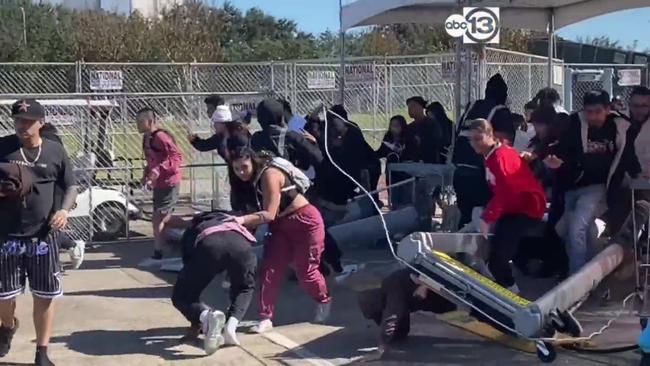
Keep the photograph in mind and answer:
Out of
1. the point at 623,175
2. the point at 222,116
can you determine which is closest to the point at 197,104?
the point at 222,116

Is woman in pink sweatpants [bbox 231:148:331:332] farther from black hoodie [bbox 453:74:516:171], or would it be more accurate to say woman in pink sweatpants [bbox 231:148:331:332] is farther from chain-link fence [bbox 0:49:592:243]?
chain-link fence [bbox 0:49:592:243]

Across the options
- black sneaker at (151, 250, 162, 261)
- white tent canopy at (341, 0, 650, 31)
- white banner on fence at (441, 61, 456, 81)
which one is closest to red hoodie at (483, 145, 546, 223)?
white tent canopy at (341, 0, 650, 31)

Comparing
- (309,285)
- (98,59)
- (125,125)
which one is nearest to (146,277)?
(309,285)

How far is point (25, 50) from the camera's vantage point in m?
40.5

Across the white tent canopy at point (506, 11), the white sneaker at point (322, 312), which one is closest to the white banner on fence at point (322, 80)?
the white tent canopy at point (506, 11)

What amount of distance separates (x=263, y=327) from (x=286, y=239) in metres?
0.72

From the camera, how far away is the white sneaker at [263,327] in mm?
8516

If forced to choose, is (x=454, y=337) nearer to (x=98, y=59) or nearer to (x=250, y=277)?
(x=250, y=277)

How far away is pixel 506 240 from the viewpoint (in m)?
8.41

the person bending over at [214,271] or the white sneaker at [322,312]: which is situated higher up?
the person bending over at [214,271]

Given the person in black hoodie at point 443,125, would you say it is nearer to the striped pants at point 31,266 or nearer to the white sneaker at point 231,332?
the white sneaker at point 231,332

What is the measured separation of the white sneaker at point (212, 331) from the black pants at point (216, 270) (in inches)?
5.7

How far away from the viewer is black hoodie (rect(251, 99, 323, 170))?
10.1 meters

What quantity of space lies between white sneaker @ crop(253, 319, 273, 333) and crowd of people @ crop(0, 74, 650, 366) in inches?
0.7
